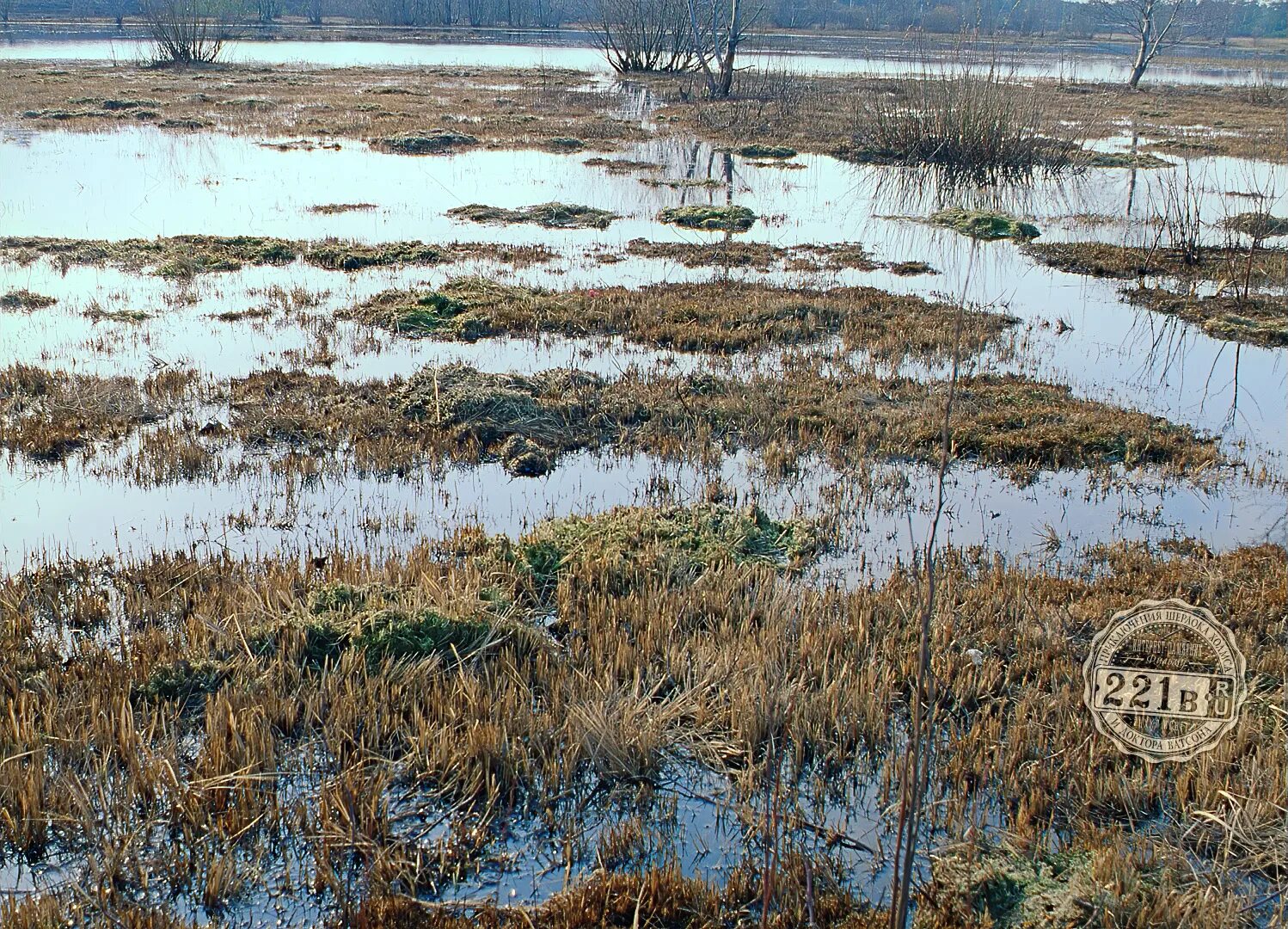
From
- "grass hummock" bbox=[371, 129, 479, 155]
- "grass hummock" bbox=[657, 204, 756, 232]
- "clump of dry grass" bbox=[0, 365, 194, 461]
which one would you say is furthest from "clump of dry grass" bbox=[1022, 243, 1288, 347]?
"grass hummock" bbox=[371, 129, 479, 155]

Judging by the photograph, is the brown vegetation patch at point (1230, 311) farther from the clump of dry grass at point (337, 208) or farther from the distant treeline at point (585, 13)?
the distant treeline at point (585, 13)

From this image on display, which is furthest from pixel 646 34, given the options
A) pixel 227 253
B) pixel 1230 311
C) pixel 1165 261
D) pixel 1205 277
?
pixel 1230 311

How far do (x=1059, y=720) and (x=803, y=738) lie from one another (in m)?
1.12

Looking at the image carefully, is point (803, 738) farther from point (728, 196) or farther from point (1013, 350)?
point (728, 196)

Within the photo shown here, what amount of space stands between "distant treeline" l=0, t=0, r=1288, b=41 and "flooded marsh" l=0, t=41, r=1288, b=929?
6074cm

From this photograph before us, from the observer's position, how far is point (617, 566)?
5.89 m

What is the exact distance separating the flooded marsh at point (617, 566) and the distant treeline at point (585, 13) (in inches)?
2391

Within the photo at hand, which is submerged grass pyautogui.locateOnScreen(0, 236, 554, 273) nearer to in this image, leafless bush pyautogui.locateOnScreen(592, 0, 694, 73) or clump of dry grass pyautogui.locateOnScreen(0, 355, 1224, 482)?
clump of dry grass pyautogui.locateOnScreen(0, 355, 1224, 482)

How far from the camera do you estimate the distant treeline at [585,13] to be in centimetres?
7231

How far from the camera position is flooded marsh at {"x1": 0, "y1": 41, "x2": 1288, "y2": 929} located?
374 centimetres

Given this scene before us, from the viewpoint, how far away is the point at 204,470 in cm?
753

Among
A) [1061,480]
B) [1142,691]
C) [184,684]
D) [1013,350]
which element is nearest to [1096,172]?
[1013,350]

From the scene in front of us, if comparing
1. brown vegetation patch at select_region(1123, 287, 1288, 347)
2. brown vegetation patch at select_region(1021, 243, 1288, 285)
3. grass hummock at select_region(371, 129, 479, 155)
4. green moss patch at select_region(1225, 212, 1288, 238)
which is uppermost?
grass hummock at select_region(371, 129, 479, 155)

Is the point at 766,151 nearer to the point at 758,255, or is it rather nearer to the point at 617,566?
the point at 758,255
